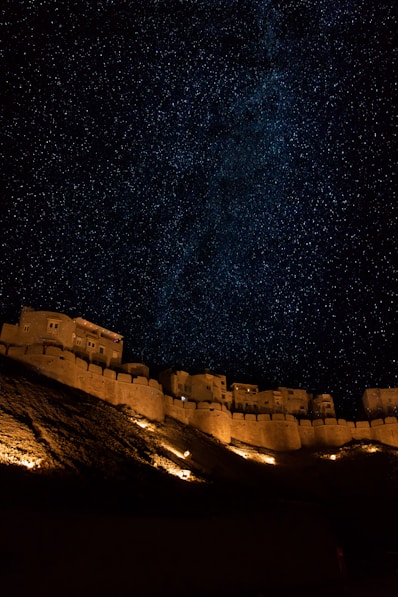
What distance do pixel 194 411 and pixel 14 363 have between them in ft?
51.2

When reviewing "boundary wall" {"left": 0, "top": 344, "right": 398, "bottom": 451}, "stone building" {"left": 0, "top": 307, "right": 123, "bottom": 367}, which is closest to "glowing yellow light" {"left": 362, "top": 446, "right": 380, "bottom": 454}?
"boundary wall" {"left": 0, "top": 344, "right": 398, "bottom": 451}

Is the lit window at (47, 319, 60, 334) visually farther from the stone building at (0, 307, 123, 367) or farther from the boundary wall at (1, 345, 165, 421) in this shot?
the boundary wall at (1, 345, 165, 421)

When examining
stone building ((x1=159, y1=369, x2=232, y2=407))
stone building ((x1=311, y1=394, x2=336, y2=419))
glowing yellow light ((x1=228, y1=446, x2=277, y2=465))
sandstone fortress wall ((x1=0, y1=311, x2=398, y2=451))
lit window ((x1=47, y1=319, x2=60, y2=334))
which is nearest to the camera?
sandstone fortress wall ((x1=0, y1=311, x2=398, y2=451))

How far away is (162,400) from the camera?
35.9m

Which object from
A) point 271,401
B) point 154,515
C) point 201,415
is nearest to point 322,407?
point 271,401

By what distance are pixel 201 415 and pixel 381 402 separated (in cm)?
2239

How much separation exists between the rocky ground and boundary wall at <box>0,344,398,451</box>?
162cm

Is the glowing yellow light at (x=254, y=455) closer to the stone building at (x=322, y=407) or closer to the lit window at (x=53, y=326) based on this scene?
the stone building at (x=322, y=407)

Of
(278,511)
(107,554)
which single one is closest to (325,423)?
(278,511)

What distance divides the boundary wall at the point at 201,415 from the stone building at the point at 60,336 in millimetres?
1840

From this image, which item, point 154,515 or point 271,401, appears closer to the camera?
point 154,515

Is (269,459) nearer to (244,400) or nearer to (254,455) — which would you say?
(254,455)

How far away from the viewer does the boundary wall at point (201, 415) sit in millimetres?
30594

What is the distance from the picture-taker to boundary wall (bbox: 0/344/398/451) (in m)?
30.6
